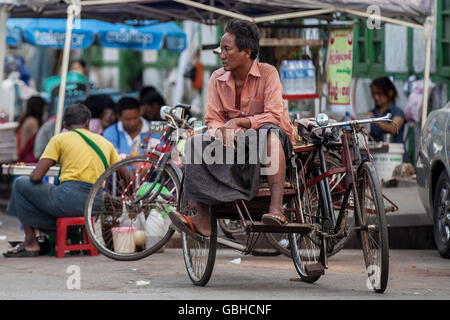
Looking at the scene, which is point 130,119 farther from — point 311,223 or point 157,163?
point 311,223

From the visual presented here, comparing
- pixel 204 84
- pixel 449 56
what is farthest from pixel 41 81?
pixel 449 56

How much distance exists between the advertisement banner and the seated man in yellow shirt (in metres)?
3.83

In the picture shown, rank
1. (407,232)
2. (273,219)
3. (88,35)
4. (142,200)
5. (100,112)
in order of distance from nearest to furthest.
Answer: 1. (273,219)
2. (142,200)
3. (407,232)
4. (100,112)
5. (88,35)

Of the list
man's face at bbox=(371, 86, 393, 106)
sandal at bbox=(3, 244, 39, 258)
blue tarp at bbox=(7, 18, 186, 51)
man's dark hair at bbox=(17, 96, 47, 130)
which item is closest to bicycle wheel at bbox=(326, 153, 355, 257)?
sandal at bbox=(3, 244, 39, 258)

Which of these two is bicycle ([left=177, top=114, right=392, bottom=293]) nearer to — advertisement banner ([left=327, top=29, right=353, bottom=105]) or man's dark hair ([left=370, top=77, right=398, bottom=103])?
advertisement banner ([left=327, top=29, right=353, bottom=105])

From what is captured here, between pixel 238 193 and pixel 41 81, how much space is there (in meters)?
21.2

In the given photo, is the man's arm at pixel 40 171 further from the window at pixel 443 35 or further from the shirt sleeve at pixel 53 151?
the window at pixel 443 35

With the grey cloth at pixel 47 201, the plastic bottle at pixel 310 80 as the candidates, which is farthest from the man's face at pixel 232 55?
the plastic bottle at pixel 310 80

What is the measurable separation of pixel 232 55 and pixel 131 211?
239cm

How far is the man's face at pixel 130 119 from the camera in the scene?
12.5 metres

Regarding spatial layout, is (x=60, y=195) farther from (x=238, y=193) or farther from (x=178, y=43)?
(x=178, y=43)

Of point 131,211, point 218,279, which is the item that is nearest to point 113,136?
point 131,211

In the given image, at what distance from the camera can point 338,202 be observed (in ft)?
26.3

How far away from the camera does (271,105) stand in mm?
7508
